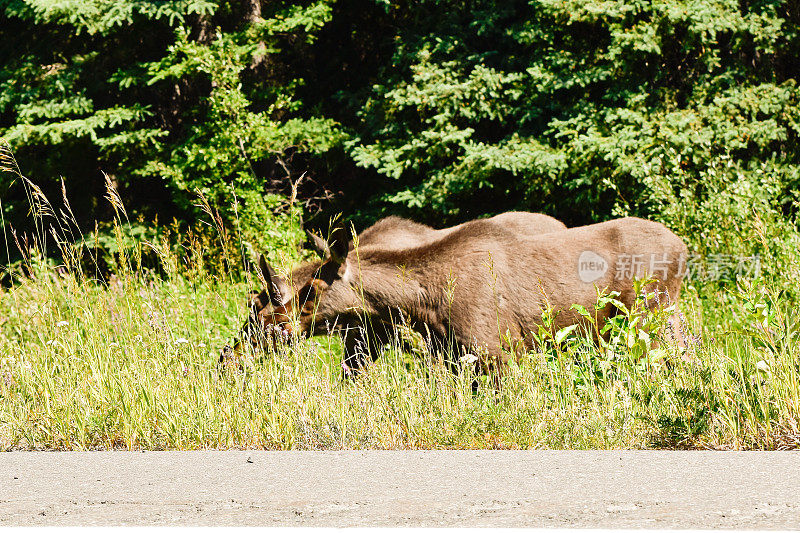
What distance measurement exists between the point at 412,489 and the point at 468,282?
3316 millimetres

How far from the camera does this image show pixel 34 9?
13469mm

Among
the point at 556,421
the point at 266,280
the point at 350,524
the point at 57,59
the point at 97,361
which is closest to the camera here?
the point at 350,524

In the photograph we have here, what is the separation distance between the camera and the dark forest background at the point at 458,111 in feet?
39.8

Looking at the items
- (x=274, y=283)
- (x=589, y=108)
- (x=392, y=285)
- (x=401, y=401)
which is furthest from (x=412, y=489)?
(x=589, y=108)

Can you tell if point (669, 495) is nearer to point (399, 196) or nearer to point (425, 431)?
point (425, 431)

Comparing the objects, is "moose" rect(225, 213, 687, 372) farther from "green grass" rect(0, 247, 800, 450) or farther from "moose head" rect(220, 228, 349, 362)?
"green grass" rect(0, 247, 800, 450)

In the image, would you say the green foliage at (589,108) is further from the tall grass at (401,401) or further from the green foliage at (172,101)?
the tall grass at (401,401)

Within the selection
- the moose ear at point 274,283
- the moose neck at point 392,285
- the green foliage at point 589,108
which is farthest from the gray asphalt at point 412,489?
the green foliage at point 589,108

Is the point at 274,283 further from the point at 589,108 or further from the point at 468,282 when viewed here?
the point at 589,108

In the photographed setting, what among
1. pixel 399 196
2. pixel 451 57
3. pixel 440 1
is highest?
pixel 440 1

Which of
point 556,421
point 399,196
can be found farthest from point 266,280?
point 399,196

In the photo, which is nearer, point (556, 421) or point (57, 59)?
point (556, 421)

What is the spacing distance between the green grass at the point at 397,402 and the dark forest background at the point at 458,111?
574 cm

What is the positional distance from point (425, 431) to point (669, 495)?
165 centimetres
